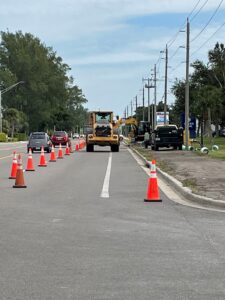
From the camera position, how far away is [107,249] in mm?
8672

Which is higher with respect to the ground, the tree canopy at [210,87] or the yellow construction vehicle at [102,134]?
the tree canopy at [210,87]

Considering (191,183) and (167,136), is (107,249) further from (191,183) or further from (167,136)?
(167,136)

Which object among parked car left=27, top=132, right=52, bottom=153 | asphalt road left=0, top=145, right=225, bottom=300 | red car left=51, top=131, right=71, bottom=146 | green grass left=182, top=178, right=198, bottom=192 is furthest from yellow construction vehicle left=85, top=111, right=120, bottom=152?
asphalt road left=0, top=145, right=225, bottom=300

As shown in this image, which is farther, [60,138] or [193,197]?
[60,138]

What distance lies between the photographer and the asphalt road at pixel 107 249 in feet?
21.6

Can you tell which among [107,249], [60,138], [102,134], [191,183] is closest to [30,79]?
[60,138]

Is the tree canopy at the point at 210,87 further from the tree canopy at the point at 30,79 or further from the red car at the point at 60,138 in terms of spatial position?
the tree canopy at the point at 30,79

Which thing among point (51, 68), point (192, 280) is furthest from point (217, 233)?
point (51, 68)

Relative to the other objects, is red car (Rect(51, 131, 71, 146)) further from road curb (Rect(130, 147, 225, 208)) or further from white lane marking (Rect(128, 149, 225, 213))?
road curb (Rect(130, 147, 225, 208))

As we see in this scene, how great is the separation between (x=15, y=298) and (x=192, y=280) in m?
2.00

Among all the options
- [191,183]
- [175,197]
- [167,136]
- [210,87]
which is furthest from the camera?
[210,87]

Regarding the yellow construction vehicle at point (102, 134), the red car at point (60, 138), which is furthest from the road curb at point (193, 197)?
the red car at point (60, 138)

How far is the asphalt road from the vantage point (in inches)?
259

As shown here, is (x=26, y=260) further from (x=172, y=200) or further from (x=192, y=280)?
(x=172, y=200)
